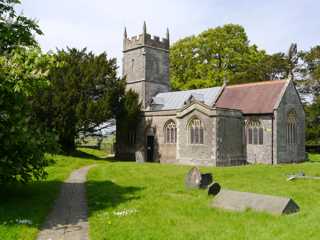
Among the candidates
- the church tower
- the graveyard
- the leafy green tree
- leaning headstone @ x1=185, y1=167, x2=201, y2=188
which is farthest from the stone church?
leaning headstone @ x1=185, y1=167, x2=201, y2=188

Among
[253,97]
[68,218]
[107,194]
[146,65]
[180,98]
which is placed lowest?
[68,218]

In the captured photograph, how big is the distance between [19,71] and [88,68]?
80.4 ft

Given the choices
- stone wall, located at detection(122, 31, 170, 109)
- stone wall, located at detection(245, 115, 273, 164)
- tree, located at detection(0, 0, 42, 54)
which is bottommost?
stone wall, located at detection(245, 115, 273, 164)

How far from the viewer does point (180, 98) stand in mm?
38375

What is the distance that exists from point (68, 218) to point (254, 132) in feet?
77.3

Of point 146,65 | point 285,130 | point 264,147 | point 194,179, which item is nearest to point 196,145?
point 264,147

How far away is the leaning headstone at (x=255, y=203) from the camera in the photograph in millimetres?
11198

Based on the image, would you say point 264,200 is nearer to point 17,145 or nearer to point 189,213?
point 189,213

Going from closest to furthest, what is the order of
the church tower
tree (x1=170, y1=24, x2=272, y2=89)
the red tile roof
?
the red tile roof
the church tower
tree (x1=170, y1=24, x2=272, y2=89)

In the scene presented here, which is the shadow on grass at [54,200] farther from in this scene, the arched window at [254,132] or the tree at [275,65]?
the tree at [275,65]

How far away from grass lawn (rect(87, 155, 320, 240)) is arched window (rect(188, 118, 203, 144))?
11.4 m

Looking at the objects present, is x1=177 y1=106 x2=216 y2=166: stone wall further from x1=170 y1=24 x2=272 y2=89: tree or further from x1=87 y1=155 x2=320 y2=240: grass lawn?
x1=170 y1=24 x2=272 y2=89: tree

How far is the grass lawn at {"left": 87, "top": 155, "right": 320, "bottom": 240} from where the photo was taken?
9180 millimetres

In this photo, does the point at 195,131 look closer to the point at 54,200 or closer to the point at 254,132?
the point at 254,132
